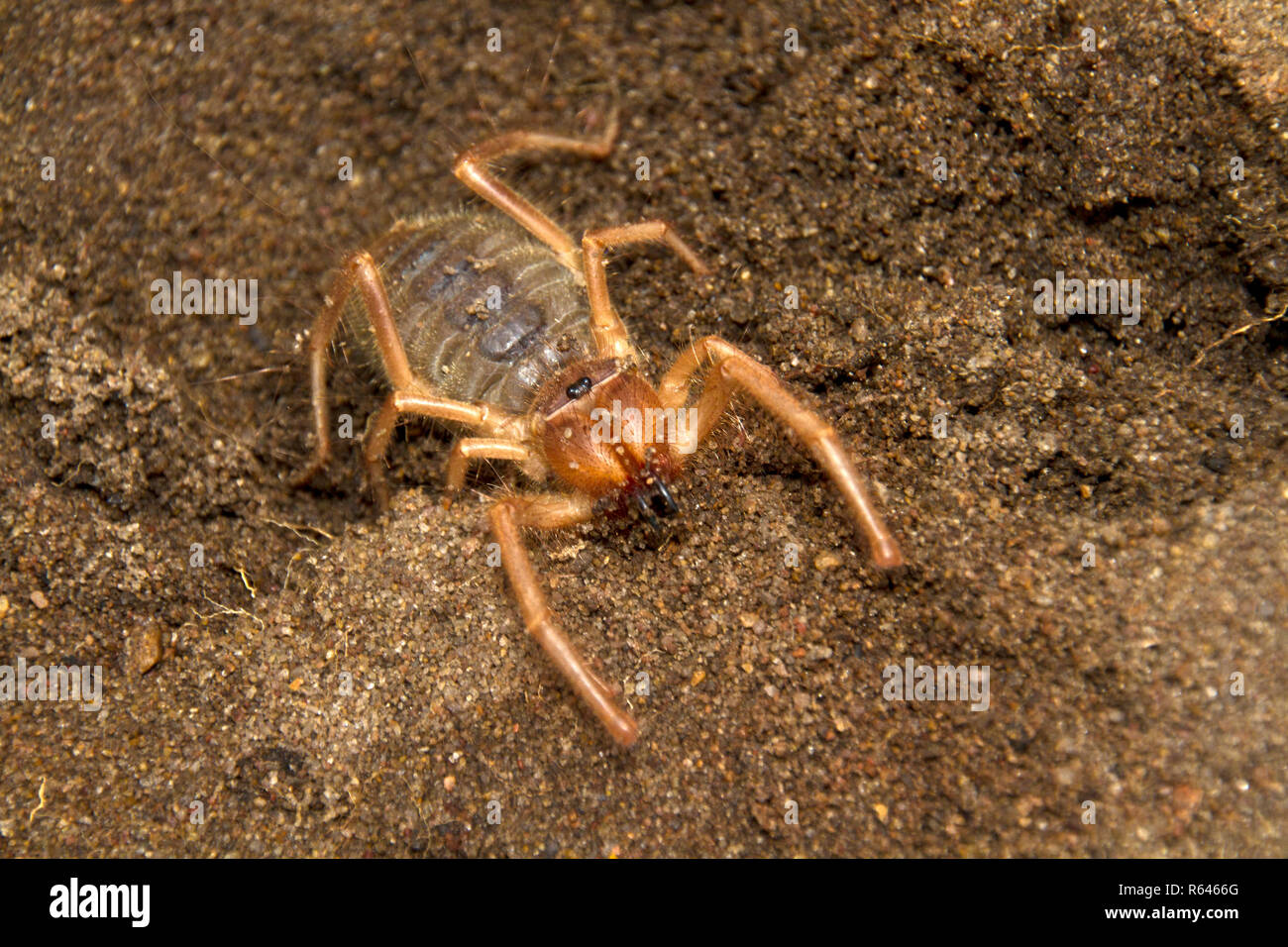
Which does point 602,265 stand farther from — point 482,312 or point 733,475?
point 733,475

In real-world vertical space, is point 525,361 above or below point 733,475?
above

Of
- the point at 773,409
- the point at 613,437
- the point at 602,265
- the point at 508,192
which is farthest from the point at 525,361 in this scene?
the point at 773,409

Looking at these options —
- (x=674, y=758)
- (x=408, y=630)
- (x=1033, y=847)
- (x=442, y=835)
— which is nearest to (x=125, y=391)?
(x=408, y=630)

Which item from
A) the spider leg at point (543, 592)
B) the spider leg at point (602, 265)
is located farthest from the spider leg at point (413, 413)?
the spider leg at point (602, 265)

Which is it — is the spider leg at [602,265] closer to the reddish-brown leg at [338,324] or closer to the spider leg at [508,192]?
the spider leg at [508,192]

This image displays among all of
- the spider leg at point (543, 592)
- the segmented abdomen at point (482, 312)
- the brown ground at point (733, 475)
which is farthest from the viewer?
the segmented abdomen at point (482, 312)

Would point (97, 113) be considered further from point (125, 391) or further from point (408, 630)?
point (408, 630)
